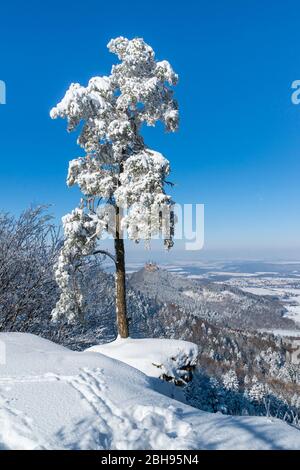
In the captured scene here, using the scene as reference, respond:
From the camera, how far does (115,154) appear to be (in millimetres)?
12703

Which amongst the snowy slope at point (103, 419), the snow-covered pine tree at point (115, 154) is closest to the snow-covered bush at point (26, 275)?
the snow-covered pine tree at point (115, 154)

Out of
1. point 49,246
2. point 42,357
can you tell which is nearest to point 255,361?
point 49,246

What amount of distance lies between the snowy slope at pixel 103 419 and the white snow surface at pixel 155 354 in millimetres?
3446

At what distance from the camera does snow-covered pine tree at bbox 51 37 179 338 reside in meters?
12.2

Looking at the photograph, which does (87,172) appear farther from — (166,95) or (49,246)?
(49,246)

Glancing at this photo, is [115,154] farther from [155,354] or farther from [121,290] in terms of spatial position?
[155,354]

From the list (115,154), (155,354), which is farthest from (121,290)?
(115,154)

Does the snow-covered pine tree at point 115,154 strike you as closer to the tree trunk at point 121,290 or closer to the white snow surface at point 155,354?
the tree trunk at point 121,290

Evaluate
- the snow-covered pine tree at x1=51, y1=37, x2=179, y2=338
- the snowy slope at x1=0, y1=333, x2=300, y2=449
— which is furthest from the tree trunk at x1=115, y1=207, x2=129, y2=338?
the snowy slope at x1=0, y1=333, x2=300, y2=449

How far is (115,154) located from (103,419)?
9.23m

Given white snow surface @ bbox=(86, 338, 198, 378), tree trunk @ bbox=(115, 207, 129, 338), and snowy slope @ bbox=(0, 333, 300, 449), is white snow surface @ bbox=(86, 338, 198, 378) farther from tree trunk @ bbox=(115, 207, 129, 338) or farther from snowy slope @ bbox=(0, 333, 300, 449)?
snowy slope @ bbox=(0, 333, 300, 449)

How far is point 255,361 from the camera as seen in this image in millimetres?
135500

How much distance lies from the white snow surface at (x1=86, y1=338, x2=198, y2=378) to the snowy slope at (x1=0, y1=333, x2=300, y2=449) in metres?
3.45

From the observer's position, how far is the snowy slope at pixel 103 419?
15.3 feet
